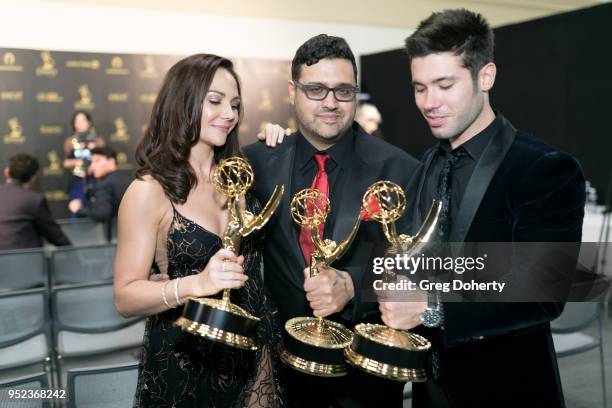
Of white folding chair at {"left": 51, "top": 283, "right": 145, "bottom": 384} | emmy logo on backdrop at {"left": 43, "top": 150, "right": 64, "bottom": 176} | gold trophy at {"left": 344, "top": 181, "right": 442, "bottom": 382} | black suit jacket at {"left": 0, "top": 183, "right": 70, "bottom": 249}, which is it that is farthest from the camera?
emmy logo on backdrop at {"left": 43, "top": 150, "right": 64, "bottom": 176}

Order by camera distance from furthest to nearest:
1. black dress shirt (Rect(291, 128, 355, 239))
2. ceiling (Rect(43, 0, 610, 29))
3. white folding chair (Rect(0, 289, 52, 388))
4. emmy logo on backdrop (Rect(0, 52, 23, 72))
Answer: ceiling (Rect(43, 0, 610, 29)) → emmy logo on backdrop (Rect(0, 52, 23, 72)) → white folding chair (Rect(0, 289, 52, 388)) → black dress shirt (Rect(291, 128, 355, 239))

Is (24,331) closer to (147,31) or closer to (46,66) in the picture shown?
(46,66)

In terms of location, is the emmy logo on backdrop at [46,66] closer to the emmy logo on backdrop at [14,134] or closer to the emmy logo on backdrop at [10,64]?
the emmy logo on backdrop at [10,64]

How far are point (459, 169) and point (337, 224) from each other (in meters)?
0.54

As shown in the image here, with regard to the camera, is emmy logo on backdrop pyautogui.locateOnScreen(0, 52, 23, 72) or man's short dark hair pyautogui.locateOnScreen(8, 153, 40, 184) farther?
emmy logo on backdrop pyautogui.locateOnScreen(0, 52, 23, 72)

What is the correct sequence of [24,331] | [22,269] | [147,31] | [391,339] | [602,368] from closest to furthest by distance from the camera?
1. [391,339]
2. [602,368]
3. [24,331]
4. [22,269]
5. [147,31]

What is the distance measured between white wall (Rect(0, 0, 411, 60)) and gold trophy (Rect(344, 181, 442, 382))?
740 centimetres

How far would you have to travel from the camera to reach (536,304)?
164cm

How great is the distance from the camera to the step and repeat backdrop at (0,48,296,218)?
751 cm

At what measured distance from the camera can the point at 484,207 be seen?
5.49 feet

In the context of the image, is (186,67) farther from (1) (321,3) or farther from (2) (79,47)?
(1) (321,3)

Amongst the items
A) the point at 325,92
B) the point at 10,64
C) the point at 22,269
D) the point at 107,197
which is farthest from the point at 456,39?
the point at 10,64

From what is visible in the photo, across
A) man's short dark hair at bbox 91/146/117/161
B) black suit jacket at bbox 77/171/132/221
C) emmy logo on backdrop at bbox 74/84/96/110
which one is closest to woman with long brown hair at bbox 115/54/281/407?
black suit jacket at bbox 77/171/132/221

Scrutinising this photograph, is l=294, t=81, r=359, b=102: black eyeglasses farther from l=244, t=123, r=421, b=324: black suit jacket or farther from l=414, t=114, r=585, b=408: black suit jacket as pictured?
l=414, t=114, r=585, b=408: black suit jacket
